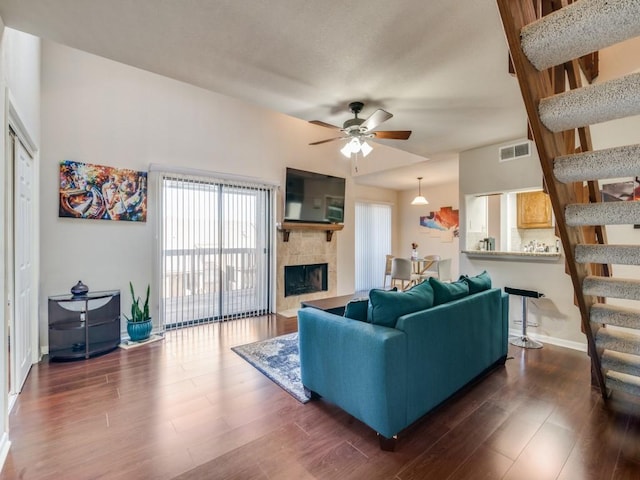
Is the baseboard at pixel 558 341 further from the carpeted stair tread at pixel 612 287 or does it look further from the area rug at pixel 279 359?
the area rug at pixel 279 359

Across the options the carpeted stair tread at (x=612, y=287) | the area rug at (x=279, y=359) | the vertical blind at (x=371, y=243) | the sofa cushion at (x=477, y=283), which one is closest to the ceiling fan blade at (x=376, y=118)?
the sofa cushion at (x=477, y=283)

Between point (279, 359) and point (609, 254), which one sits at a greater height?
point (609, 254)

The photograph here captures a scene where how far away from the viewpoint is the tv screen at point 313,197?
204 inches

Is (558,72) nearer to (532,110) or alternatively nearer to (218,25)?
(532,110)

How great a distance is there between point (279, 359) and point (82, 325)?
2075 mm

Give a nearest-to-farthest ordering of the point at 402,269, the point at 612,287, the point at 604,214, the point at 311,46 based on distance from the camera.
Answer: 1. the point at 604,214
2. the point at 612,287
3. the point at 311,46
4. the point at 402,269

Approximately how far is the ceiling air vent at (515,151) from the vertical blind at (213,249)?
132 inches

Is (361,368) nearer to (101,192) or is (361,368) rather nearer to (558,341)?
(558,341)

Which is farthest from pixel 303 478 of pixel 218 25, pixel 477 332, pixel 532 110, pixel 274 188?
pixel 274 188

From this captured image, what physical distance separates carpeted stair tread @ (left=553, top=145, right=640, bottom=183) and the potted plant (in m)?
4.03

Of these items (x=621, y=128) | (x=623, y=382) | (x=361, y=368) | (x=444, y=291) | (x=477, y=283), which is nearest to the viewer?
(x=361, y=368)

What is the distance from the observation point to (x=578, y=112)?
45.7 inches

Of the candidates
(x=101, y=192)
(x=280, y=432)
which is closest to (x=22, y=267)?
(x=101, y=192)

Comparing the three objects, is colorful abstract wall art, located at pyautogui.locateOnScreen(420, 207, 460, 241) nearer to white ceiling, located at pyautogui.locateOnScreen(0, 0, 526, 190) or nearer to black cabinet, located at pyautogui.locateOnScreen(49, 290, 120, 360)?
white ceiling, located at pyautogui.locateOnScreen(0, 0, 526, 190)
